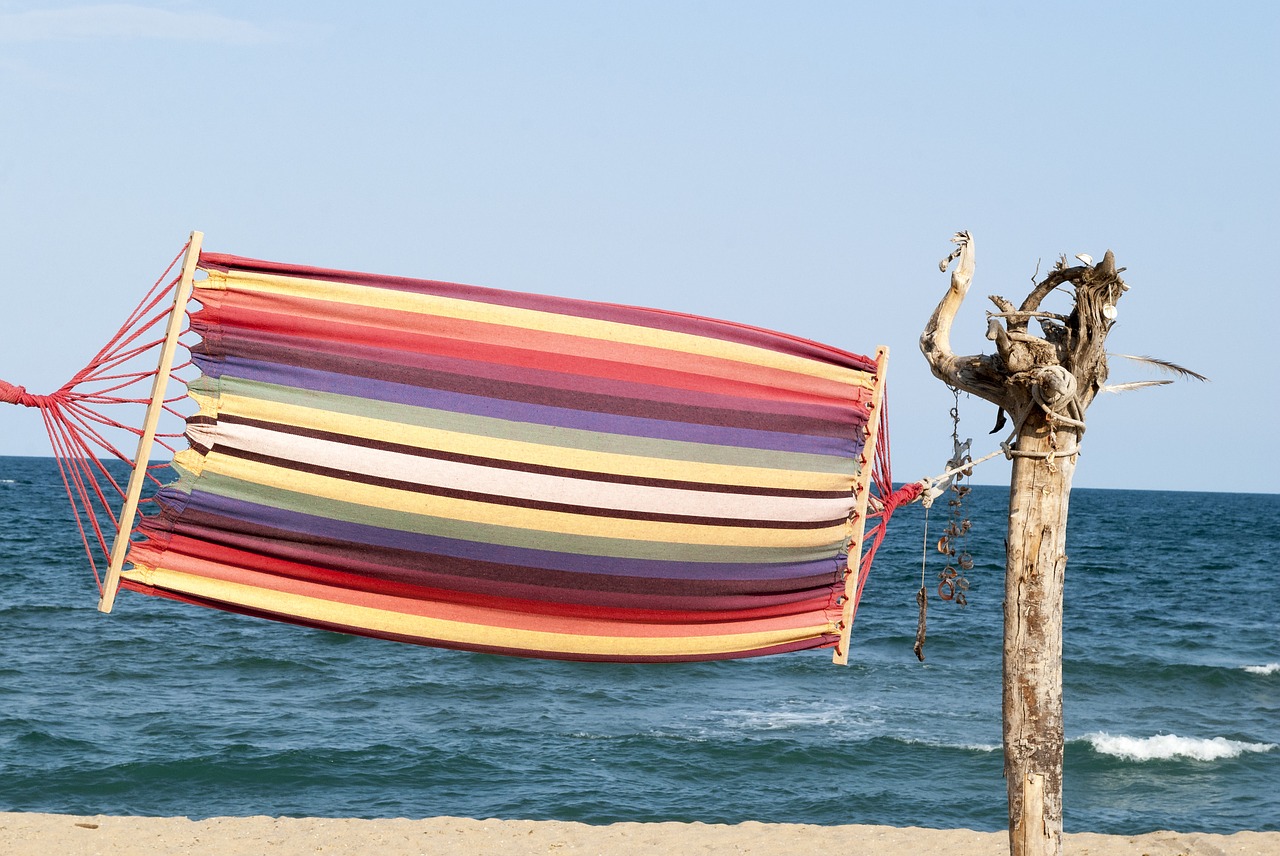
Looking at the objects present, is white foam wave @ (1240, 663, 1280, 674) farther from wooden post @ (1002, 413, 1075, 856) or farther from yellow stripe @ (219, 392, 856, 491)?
yellow stripe @ (219, 392, 856, 491)

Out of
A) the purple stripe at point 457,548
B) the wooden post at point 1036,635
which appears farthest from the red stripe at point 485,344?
the wooden post at point 1036,635

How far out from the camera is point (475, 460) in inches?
174

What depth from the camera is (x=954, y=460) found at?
535 centimetres

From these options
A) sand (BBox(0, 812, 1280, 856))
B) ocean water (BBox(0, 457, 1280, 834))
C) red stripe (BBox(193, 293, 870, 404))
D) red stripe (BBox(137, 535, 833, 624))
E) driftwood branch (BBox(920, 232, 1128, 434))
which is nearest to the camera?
red stripe (BBox(193, 293, 870, 404))

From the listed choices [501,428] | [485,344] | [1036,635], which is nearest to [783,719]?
[1036,635]

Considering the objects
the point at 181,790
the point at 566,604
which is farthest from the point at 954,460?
the point at 181,790

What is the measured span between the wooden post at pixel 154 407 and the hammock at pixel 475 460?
10mm

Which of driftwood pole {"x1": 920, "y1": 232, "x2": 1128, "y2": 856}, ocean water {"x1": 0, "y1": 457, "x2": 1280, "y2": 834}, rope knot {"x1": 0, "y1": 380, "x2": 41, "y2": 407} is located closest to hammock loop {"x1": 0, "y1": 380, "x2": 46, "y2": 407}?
rope knot {"x1": 0, "y1": 380, "x2": 41, "y2": 407}

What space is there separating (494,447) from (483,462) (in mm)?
67

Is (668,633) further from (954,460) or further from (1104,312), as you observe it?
(1104,312)

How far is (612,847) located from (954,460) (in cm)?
624

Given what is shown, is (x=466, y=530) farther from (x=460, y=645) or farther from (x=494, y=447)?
(x=460, y=645)

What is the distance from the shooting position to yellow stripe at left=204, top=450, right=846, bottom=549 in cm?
430

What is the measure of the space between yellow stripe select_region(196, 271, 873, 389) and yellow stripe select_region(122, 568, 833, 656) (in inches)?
41.4
